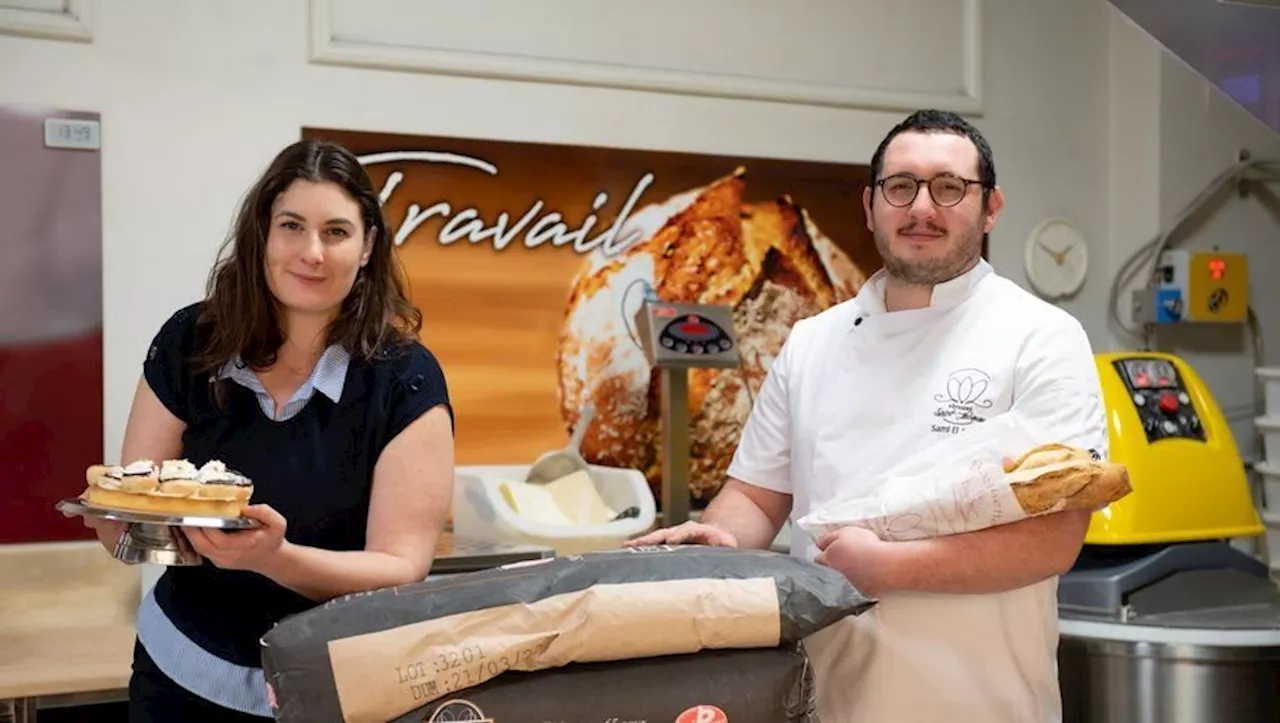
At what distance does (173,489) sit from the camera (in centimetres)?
133

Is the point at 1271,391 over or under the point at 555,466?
over

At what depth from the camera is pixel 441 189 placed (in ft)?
9.46

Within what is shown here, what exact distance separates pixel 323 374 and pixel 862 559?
26.8 inches

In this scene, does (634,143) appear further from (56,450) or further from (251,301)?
(251,301)

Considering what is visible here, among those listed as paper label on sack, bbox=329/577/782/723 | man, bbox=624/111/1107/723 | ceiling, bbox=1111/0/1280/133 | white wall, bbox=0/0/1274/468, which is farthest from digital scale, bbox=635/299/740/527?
ceiling, bbox=1111/0/1280/133

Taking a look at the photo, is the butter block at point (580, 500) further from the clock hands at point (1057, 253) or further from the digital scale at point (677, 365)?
the clock hands at point (1057, 253)

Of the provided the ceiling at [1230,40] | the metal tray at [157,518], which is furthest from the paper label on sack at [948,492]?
the metal tray at [157,518]

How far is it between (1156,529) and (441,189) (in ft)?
5.53

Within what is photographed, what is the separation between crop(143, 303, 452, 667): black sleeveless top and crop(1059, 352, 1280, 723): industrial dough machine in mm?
1503

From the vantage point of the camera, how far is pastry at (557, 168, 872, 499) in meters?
3.04

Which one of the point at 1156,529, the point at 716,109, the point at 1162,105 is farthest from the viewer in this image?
the point at 1162,105

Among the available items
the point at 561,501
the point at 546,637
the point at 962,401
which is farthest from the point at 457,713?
the point at 561,501

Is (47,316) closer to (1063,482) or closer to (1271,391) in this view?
(1063,482)

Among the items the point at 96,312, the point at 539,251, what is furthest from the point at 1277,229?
the point at 96,312
